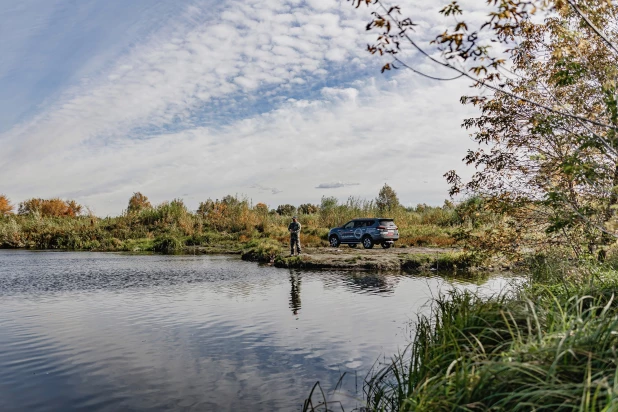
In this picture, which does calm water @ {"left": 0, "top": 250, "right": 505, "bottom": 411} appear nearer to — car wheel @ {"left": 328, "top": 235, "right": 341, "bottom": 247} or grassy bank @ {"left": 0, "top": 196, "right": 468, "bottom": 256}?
car wheel @ {"left": 328, "top": 235, "right": 341, "bottom": 247}

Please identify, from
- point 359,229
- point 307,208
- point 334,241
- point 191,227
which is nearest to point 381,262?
point 359,229

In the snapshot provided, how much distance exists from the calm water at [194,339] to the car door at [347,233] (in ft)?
38.6

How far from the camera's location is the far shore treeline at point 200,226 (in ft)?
109

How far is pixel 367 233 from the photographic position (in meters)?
27.4

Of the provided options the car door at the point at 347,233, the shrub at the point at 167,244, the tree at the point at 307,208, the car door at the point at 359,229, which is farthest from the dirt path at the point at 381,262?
the tree at the point at 307,208

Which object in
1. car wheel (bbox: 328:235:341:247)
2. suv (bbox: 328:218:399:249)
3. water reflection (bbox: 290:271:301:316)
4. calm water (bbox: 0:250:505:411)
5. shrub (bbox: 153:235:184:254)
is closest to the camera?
calm water (bbox: 0:250:505:411)

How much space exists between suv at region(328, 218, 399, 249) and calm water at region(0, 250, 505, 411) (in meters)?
10.5

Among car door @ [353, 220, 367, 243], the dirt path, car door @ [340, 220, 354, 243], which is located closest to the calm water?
the dirt path

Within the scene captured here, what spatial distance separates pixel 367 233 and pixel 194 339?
19553mm

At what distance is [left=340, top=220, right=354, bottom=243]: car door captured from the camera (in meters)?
28.2

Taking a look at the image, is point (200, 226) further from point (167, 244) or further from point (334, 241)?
point (334, 241)

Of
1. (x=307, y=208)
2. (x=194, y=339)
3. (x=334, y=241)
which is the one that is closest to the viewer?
(x=194, y=339)

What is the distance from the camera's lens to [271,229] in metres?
34.7

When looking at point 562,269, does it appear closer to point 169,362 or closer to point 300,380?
point 300,380
